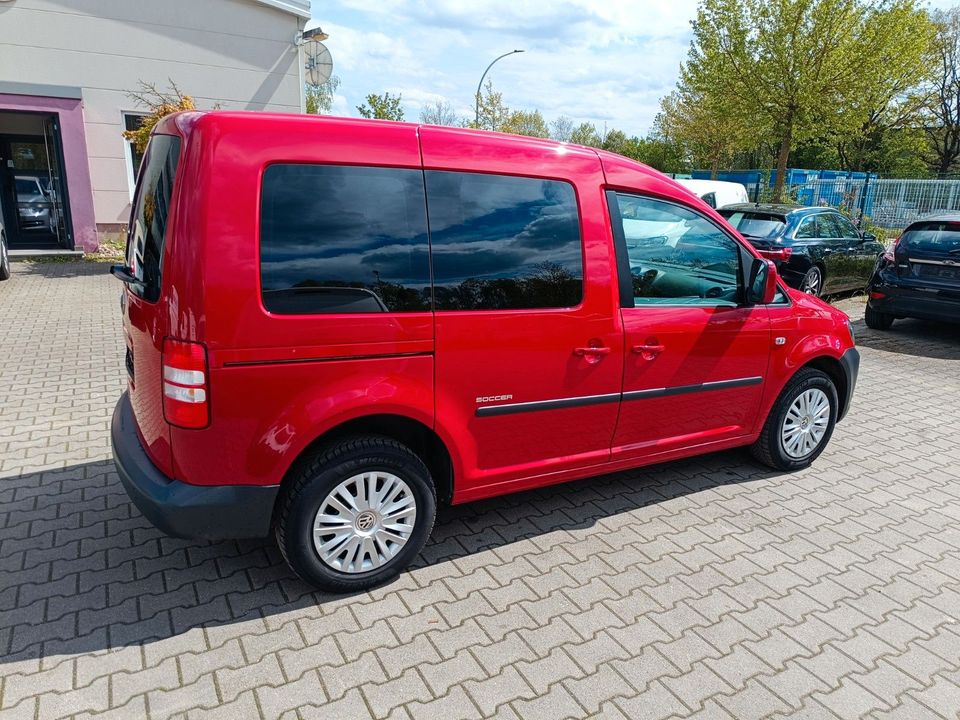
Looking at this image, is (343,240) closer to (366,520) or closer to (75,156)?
(366,520)

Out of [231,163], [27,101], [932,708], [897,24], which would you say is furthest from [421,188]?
[897,24]

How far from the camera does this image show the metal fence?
2023cm

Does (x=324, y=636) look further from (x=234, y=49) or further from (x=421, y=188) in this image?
(x=234, y=49)

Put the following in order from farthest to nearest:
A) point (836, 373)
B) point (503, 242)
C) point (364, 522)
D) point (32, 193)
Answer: point (32, 193)
point (836, 373)
point (503, 242)
point (364, 522)

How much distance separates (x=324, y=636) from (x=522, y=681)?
833 millimetres

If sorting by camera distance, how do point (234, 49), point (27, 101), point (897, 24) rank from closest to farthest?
point (27, 101) < point (234, 49) < point (897, 24)

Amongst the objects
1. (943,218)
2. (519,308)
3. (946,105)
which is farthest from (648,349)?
(946,105)

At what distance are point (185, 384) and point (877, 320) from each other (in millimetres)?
9602

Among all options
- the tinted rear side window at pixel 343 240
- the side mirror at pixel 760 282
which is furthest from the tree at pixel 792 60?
the tinted rear side window at pixel 343 240

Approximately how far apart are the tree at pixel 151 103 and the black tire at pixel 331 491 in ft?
36.0

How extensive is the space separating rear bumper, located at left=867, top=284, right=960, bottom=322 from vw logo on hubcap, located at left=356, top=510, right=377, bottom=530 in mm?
8148

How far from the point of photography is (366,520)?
10.2 feet

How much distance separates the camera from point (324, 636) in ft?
9.44

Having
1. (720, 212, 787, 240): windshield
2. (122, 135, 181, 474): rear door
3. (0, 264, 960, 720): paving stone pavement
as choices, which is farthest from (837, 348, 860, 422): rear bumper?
(720, 212, 787, 240): windshield
